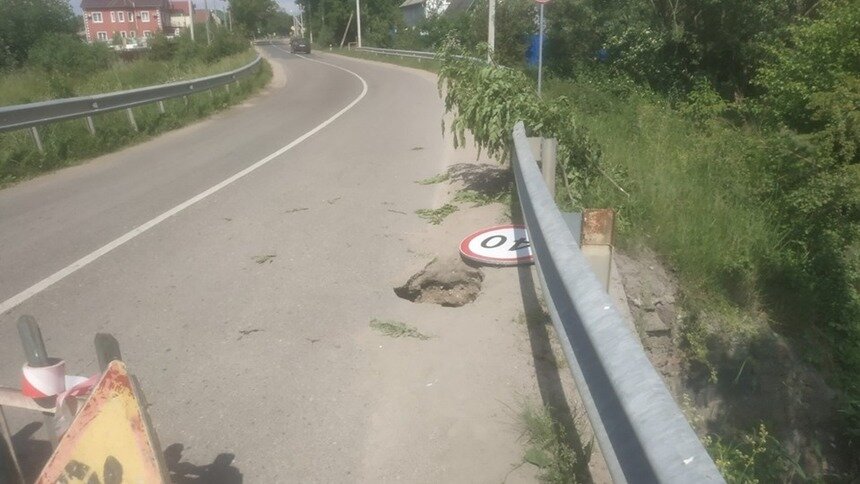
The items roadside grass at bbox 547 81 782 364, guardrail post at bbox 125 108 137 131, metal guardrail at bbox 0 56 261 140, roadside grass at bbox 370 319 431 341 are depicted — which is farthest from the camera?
guardrail post at bbox 125 108 137 131

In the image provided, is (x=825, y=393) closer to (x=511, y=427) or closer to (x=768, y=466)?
(x=768, y=466)

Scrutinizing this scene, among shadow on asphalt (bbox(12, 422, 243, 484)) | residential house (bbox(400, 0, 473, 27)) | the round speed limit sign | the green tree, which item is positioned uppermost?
residential house (bbox(400, 0, 473, 27))

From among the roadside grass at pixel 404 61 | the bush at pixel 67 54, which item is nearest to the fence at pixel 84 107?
the roadside grass at pixel 404 61

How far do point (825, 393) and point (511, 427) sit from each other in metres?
4.03

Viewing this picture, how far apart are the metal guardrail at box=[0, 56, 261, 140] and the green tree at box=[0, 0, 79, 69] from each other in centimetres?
3364

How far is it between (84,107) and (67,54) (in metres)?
28.6

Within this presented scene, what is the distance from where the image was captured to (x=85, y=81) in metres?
20.5

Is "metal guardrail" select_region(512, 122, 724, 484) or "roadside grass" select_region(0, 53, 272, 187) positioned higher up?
"metal guardrail" select_region(512, 122, 724, 484)

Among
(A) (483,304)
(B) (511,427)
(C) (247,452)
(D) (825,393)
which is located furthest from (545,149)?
(D) (825,393)

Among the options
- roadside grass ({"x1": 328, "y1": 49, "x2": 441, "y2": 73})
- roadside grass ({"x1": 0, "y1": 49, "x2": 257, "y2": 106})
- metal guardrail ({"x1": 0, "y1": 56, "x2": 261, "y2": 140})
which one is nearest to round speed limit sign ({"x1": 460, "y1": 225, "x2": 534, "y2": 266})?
metal guardrail ({"x1": 0, "y1": 56, "x2": 261, "y2": 140})

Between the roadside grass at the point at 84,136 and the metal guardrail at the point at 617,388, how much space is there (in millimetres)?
9593

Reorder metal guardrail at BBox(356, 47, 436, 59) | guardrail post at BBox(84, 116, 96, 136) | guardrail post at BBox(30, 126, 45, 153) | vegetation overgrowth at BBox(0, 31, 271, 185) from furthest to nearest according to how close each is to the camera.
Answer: metal guardrail at BBox(356, 47, 436, 59), guardrail post at BBox(84, 116, 96, 136), guardrail post at BBox(30, 126, 45, 153), vegetation overgrowth at BBox(0, 31, 271, 185)

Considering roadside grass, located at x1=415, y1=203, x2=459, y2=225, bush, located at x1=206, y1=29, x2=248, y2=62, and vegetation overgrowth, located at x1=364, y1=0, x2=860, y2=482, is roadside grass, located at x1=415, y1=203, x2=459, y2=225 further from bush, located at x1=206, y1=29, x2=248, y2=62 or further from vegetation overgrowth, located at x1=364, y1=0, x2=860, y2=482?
bush, located at x1=206, y1=29, x2=248, y2=62

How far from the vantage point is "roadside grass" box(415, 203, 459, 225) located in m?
6.90
